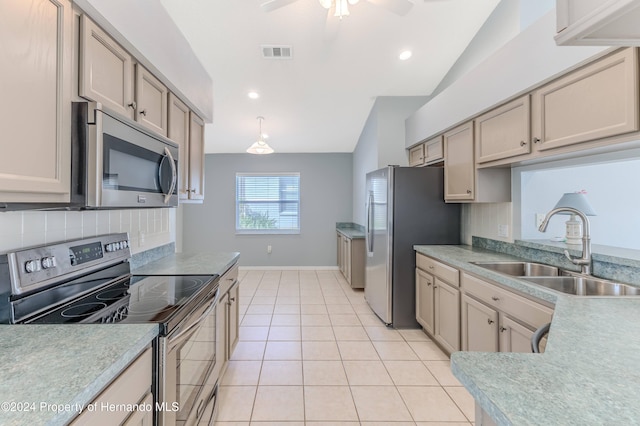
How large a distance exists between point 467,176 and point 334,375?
2.05 m

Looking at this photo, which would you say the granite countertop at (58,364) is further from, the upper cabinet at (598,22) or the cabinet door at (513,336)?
the cabinet door at (513,336)

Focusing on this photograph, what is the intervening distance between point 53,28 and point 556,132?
2458mm

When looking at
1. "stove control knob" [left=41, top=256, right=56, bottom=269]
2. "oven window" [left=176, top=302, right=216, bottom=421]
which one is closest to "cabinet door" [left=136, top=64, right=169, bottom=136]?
"stove control knob" [left=41, top=256, right=56, bottom=269]

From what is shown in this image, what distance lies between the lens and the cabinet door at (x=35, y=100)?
0.86 metres

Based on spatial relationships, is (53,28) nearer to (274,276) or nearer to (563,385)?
(563,385)

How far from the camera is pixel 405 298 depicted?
123 inches

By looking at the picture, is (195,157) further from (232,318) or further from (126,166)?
(232,318)

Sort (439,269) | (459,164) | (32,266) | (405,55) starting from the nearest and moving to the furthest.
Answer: (32,266) → (439,269) → (459,164) → (405,55)

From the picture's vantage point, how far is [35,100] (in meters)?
0.94

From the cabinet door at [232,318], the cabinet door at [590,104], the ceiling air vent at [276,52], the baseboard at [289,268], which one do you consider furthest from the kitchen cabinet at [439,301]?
the baseboard at [289,268]

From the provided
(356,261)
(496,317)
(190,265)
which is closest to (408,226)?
(496,317)

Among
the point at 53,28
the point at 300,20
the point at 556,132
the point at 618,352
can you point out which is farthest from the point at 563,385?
the point at 300,20

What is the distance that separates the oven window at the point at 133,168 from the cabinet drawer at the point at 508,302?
213cm

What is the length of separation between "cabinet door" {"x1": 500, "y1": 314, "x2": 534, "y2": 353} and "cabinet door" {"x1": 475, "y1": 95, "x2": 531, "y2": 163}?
112 centimetres
